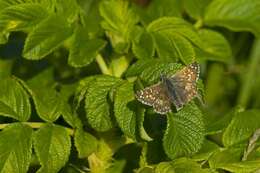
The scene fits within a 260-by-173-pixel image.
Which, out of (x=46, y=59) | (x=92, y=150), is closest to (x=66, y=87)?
(x=46, y=59)

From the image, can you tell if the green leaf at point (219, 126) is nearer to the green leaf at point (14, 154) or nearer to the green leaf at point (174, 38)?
the green leaf at point (174, 38)

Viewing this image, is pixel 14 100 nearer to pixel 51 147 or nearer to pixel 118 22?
pixel 51 147

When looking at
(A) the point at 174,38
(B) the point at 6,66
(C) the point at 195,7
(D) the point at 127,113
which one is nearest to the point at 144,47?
(A) the point at 174,38

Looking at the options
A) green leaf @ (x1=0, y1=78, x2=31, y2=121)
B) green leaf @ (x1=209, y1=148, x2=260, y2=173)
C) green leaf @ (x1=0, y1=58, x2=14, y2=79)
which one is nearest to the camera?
green leaf @ (x1=209, y1=148, x2=260, y2=173)

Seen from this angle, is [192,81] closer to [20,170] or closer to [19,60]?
[20,170]

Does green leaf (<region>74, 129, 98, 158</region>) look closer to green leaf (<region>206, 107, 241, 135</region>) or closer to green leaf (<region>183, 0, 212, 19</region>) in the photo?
green leaf (<region>206, 107, 241, 135</region>)

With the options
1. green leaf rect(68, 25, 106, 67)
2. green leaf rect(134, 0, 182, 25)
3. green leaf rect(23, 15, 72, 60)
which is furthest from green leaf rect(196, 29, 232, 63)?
green leaf rect(23, 15, 72, 60)
